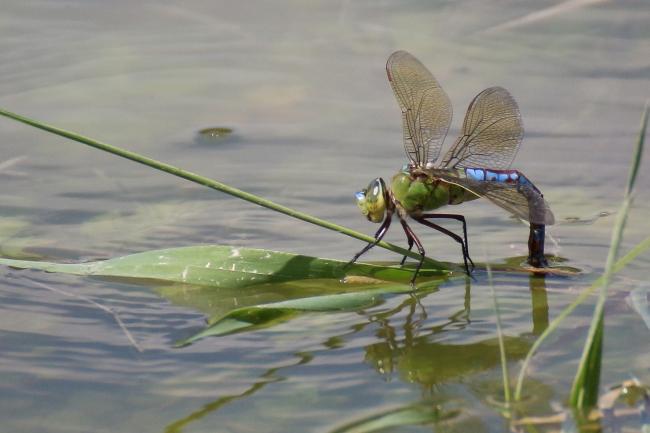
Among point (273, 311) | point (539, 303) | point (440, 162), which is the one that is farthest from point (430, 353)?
point (440, 162)

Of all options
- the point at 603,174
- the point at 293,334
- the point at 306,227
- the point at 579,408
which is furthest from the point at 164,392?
the point at 603,174

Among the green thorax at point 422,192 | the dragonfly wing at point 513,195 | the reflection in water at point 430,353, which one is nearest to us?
the reflection in water at point 430,353

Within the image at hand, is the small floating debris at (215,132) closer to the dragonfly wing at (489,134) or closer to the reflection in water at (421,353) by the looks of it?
the dragonfly wing at (489,134)

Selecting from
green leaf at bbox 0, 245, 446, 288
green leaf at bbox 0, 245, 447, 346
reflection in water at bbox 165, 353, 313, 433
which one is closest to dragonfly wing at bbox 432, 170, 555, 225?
green leaf at bbox 0, 245, 447, 346

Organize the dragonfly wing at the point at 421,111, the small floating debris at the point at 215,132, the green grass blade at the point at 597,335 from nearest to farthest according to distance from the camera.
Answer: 1. the green grass blade at the point at 597,335
2. the dragonfly wing at the point at 421,111
3. the small floating debris at the point at 215,132

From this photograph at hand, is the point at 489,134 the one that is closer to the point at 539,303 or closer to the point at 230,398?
the point at 539,303

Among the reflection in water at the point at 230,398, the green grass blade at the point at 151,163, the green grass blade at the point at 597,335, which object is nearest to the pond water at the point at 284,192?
the reflection in water at the point at 230,398

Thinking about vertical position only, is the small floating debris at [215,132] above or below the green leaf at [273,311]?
above

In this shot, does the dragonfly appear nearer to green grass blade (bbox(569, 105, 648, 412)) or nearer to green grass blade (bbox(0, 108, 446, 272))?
green grass blade (bbox(0, 108, 446, 272))
